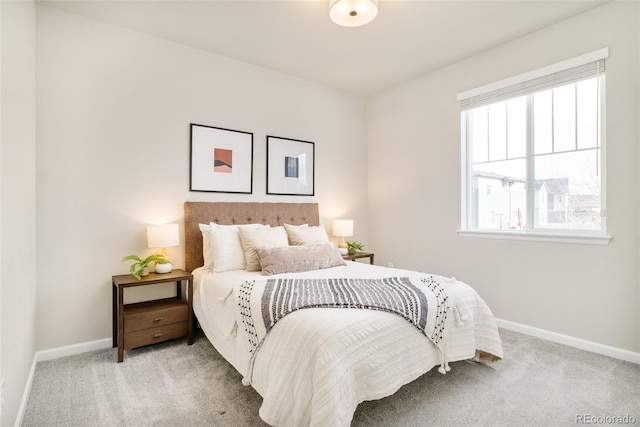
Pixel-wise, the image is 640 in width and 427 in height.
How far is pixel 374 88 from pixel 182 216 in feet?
9.47

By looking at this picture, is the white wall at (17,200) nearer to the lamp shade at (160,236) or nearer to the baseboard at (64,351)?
the baseboard at (64,351)

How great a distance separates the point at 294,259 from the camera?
9.14 feet

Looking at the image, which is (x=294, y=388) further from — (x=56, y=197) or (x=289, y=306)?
(x=56, y=197)

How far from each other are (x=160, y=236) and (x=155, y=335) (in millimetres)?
800

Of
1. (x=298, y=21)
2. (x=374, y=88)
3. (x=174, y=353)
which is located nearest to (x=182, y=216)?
(x=174, y=353)

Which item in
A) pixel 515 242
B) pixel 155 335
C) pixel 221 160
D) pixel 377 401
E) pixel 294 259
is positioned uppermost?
pixel 221 160

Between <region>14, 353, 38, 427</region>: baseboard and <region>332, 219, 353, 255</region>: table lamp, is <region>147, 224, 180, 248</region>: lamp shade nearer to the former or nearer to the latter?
<region>14, 353, 38, 427</region>: baseboard

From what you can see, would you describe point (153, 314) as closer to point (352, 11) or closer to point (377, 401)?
point (377, 401)

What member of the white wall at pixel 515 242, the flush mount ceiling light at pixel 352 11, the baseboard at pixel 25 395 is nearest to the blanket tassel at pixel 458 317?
the white wall at pixel 515 242

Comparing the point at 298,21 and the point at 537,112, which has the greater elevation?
the point at 298,21

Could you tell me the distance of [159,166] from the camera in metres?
Result: 3.11

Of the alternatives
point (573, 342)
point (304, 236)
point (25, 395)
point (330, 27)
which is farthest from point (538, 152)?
point (25, 395)

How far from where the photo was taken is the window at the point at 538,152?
2770 mm

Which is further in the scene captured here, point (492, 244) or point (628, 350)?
point (492, 244)
